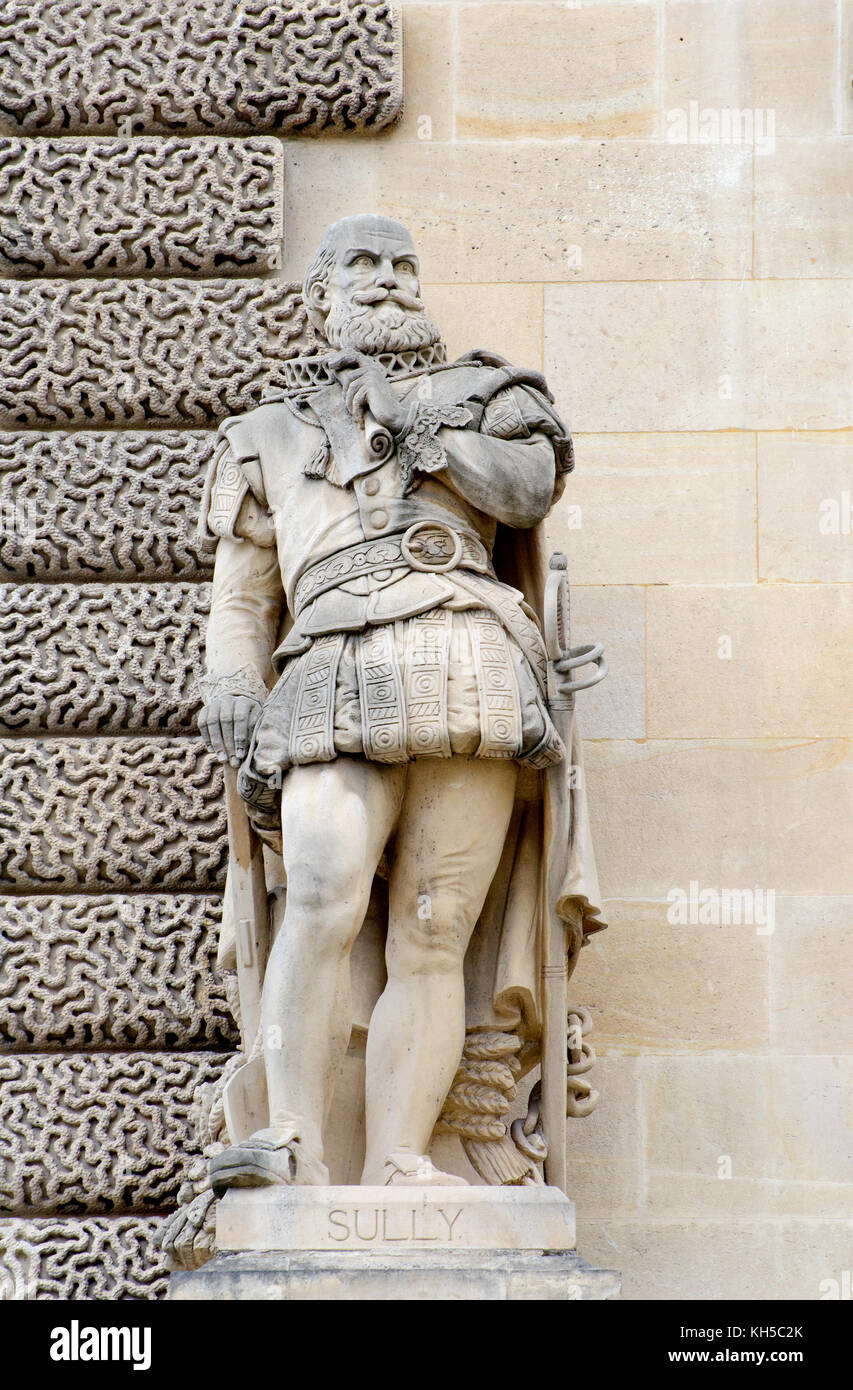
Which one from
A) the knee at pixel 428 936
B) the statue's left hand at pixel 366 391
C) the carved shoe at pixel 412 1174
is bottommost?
the carved shoe at pixel 412 1174

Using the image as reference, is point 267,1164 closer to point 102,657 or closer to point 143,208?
point 102,657

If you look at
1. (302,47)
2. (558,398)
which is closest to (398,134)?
(302,47)

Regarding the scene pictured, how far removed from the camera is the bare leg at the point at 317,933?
5.35 meters

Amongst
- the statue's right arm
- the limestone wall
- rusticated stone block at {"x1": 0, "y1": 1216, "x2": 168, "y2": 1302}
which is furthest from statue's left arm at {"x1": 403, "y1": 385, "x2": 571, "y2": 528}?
rusticated stone block at {"x1": 0, "y1": 1216, "x2": 168, "y2": 1302}

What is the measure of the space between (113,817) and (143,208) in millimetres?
1606

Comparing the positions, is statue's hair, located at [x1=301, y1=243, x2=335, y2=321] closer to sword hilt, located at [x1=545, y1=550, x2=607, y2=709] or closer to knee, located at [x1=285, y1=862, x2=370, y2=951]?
sword hilt, located at [x1=545, y1=550, x2=607, y2=709]

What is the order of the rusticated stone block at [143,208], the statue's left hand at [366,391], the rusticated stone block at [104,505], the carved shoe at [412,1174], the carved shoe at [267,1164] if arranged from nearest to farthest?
1. the carved shoe at [267,1164]
2. the carved shoe at [412,1174]
3. the statue's left hand at [366,391]
4. the rusticated stone block at [104,505]
5. the rusticated stone block at [143,208]

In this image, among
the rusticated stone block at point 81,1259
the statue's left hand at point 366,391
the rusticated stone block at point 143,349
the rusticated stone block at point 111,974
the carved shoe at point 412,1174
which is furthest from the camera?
the rusticated stone block at point 143,349

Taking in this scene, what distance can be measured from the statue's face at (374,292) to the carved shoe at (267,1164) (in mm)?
1772

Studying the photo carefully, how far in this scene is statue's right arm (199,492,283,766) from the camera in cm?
565

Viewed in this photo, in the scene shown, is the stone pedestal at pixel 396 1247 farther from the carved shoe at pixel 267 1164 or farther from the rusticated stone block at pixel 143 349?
the rusticated stone block at pixel 143 349

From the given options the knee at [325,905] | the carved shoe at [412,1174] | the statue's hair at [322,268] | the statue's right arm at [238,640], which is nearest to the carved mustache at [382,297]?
the statue's hair at [322,268]

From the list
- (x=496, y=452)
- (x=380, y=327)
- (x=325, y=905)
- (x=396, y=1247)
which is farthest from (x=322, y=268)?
(x=396, y=1247)

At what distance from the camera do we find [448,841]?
18.1ft
